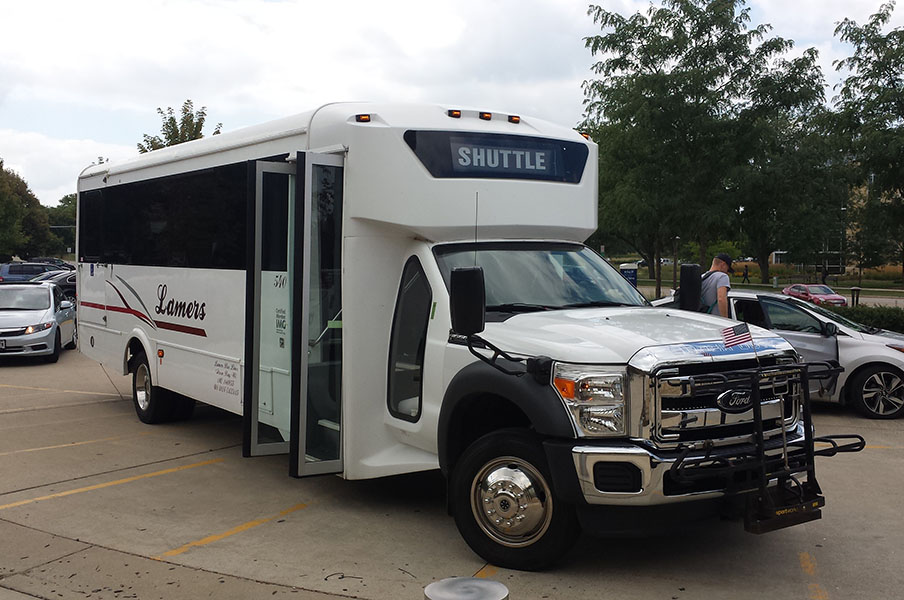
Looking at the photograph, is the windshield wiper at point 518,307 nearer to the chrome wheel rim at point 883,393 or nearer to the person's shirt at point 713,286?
the person's shirt at point 713,286

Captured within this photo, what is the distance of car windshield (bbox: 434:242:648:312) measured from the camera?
6.30 meters

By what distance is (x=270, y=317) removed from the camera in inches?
293

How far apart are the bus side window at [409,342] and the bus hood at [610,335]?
Answer: 74 centimetres

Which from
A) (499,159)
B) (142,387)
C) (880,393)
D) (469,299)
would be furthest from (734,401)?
(142,387)

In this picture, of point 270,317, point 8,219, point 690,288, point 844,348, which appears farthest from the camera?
point 8,219

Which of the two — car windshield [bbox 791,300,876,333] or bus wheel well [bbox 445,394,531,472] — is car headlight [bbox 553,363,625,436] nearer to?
bus wheel well [bbox 445,394,531,472]

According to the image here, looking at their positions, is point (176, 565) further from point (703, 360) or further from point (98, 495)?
point (703, 360)

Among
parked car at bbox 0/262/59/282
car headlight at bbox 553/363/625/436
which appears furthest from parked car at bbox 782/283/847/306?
car headlight at bbox 553/363/625/436

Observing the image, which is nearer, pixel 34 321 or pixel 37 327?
pixel 37 327

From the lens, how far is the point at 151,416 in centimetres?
1037

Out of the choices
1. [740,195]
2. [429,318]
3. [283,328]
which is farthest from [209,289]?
[740,195]

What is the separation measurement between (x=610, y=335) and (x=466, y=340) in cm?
97

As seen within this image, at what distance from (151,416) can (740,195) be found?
38.8 ft

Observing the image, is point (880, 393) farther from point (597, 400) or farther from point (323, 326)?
point (323, 326)
